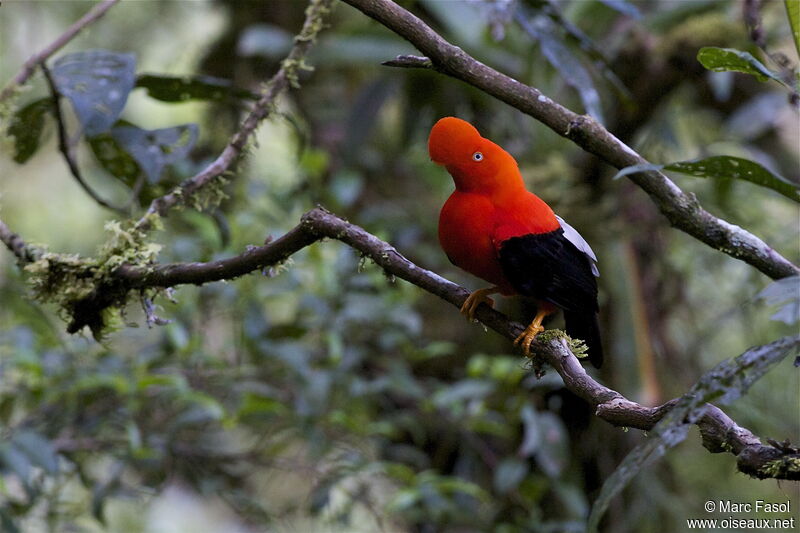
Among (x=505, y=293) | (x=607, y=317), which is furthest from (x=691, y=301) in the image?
(x=505, y=293)

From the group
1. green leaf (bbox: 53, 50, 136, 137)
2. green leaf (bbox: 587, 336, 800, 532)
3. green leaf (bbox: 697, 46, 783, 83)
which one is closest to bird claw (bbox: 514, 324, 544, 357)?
green leaf (bbox: 587, 336, 800, 532)

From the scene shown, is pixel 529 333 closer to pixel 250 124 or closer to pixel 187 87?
pixel 250 124

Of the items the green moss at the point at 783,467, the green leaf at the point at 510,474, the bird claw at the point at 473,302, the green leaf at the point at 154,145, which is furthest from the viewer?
the green leaf at the point at 510,474

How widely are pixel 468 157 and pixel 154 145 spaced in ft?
2.77

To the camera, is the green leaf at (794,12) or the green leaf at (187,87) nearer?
the green leaf at (794,12)

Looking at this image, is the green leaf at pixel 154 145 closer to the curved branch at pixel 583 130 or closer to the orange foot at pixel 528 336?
the curved branch at pixel 583 130

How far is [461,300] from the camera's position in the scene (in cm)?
126

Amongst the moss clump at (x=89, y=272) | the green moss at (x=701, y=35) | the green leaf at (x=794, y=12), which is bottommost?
the moss clump at (x=89, y=272)

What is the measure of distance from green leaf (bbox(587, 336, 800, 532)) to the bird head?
459 mm

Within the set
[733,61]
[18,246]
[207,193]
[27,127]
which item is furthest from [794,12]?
[27,127]

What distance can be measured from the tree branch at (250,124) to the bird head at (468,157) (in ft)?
1.82

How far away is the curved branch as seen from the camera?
1191 millimetres

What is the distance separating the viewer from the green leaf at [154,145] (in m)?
1.68

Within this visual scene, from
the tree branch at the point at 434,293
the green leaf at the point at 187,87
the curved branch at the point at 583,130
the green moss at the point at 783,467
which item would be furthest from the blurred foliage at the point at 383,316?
the green moss at the point at 783,467
